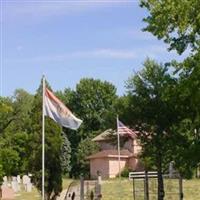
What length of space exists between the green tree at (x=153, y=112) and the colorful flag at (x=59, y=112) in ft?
20.3

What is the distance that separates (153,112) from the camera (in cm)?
3262

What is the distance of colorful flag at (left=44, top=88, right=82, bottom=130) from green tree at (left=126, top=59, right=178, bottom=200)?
6.19m

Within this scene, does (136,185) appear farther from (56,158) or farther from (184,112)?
(56,158)

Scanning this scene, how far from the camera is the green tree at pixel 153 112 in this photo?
3192 centimetres

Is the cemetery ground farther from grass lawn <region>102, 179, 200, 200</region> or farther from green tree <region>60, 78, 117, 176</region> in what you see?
green tree <region>60, 78, 117, 176</region>

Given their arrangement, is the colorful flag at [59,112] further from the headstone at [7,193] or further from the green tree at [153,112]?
the headstone at [7,193]

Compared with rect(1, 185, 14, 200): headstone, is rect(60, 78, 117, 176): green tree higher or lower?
higher

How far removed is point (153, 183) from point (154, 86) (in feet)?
24.1

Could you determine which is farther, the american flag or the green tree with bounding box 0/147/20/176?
the green tree with bounding box 0/147/20/176

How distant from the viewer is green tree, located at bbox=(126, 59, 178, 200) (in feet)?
105

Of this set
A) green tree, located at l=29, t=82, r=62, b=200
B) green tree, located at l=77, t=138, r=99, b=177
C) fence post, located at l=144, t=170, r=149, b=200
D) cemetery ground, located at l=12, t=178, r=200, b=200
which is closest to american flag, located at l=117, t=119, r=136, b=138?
green tree, located at l=29, t=82, r=62, b=200

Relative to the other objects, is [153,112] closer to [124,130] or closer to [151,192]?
[124,130]

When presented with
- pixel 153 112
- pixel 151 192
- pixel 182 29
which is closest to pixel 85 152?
pixel 153 112

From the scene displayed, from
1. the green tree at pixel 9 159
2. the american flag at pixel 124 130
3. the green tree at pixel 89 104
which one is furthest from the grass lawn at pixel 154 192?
the green tree at pixel 89 104
